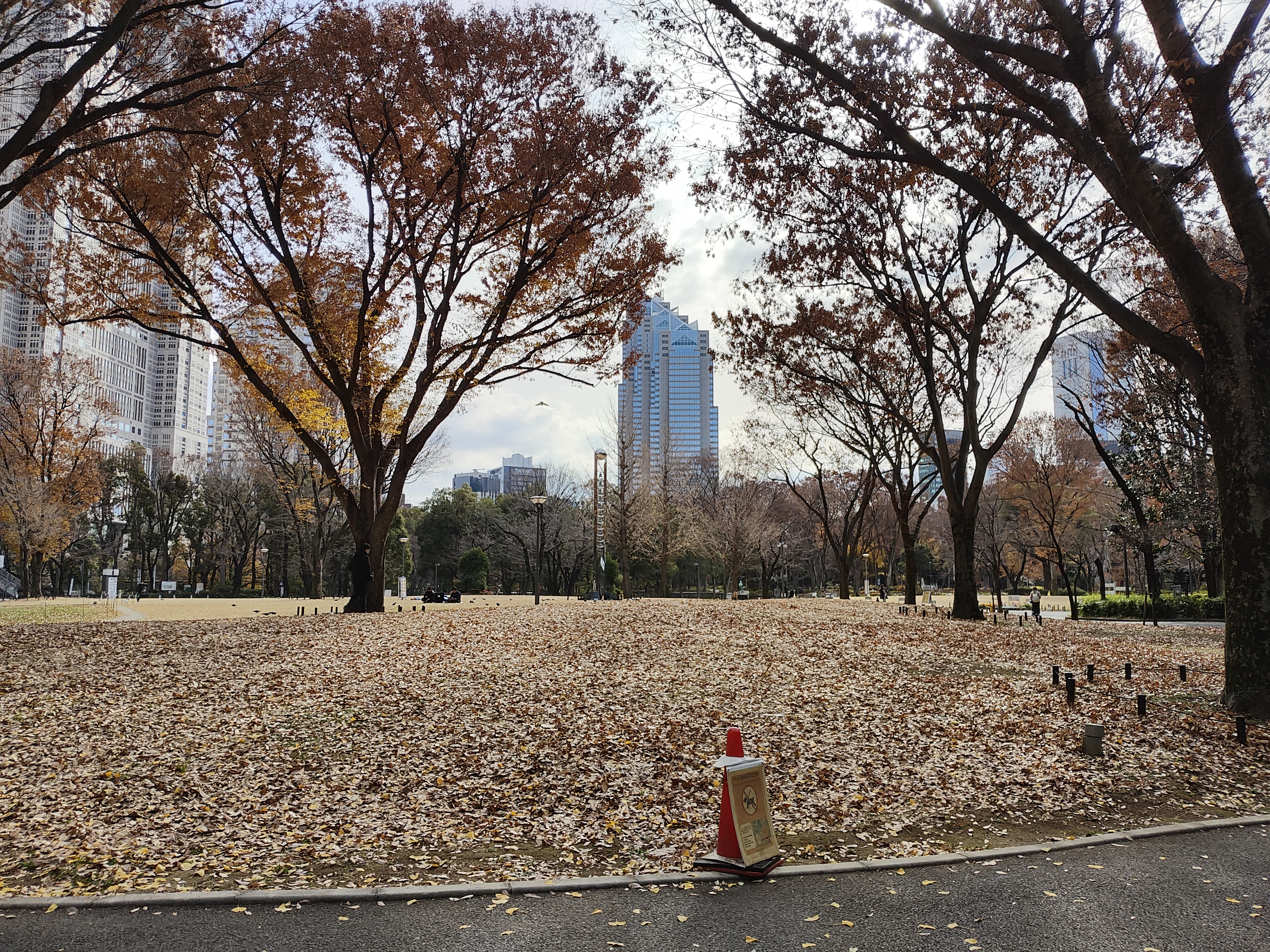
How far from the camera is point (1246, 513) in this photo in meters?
7.83

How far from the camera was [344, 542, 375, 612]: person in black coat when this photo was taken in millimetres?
17734

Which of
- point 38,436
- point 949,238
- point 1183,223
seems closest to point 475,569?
point 38,436

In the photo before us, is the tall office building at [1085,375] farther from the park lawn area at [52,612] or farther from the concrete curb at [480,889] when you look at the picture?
the park lawn area at [52,612]

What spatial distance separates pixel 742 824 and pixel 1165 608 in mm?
25018

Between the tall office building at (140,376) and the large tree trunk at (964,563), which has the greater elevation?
the tall office building at (140,376)

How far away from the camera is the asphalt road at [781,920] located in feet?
11.8

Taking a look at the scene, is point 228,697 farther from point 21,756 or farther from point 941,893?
point 941,893

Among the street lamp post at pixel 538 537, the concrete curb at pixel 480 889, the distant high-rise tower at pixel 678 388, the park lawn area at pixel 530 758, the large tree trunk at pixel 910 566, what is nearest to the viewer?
the concrete curb at pixel 480 889

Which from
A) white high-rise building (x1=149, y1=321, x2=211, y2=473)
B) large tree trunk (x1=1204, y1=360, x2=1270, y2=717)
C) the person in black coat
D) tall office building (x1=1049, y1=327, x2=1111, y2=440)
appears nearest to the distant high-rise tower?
tall office building (x1=1049, y1=327, x2=1111, y2=440)

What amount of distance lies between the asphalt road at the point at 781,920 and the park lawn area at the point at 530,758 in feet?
1.28

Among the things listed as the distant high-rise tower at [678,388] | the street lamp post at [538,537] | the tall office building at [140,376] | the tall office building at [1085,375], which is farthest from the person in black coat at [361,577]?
the distant high-rise tower at [678,388]

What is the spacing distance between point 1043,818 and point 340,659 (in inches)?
341

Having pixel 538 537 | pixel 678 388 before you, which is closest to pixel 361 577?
pixel 538 537

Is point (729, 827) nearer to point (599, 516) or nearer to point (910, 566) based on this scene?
point (910, 566)
